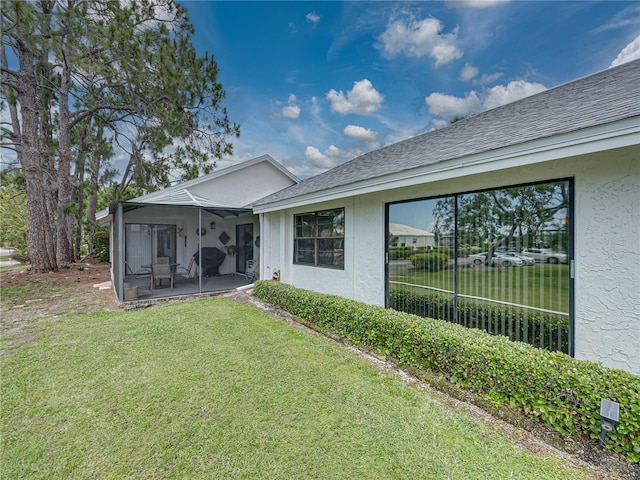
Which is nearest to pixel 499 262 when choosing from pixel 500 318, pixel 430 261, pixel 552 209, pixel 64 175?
pixel 500 318

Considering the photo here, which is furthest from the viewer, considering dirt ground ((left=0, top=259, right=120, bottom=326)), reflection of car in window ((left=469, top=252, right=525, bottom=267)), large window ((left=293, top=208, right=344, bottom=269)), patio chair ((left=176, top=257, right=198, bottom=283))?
patio chair ((left=176, top=257, right=198, bottom=283))

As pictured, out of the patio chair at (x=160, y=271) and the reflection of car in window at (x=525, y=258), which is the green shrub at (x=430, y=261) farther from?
the patio chair at (x=160, y=271)

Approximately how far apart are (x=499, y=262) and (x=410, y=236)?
5.35ft

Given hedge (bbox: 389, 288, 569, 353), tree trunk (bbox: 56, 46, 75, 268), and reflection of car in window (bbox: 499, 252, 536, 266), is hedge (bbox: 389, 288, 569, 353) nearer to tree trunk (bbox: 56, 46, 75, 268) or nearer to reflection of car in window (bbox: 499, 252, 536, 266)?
reflection of car in window (bbox: 499, 252, 536, 266)


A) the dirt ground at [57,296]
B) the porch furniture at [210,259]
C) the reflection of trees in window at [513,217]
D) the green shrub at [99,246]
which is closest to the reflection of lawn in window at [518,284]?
the reflection of trees in window at [513,217]

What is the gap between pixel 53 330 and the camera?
590cm

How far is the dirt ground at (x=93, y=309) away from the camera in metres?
2.45

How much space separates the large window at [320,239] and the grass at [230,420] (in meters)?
3.00

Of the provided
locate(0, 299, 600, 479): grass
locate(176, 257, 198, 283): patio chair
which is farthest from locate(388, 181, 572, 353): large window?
locate(176, 257, 198, 283): patio chair

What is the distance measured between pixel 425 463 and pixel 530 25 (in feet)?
33.2

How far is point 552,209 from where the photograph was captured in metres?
3.84

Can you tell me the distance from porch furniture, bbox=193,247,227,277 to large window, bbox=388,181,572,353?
9562 mm

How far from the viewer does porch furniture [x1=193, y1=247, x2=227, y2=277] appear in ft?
41.5

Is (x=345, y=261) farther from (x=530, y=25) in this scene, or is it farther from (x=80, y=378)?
(x=530, y=25)
